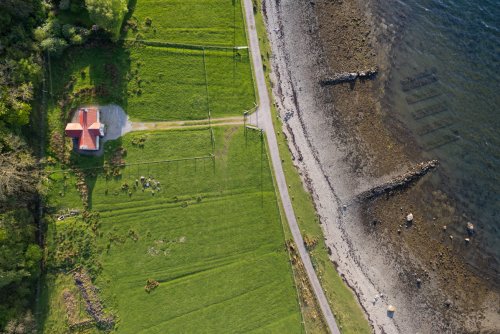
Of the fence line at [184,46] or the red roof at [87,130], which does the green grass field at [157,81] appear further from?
the red roof at [87,130]

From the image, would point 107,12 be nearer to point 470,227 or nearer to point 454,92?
point 454,92

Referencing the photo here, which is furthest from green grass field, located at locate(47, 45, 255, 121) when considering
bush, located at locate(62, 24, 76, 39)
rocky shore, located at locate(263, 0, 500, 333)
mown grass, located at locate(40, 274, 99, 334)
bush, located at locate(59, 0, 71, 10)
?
mown grass, located at locate(40, 274, 99, 334)

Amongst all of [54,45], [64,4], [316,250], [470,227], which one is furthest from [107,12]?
[470,227]

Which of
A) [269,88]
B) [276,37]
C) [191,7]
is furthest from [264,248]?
[191,7]

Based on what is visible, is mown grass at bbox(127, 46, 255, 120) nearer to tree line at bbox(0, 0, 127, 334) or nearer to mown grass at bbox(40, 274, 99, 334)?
tree line at bbox(0, 0, 127, 334)

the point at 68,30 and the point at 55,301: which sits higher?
the point at 68,30

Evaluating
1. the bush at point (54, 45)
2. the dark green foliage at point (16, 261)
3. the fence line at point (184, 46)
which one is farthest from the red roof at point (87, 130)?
the fence line at point (184, 46)

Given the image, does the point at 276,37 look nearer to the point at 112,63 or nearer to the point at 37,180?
the point at 112,63
